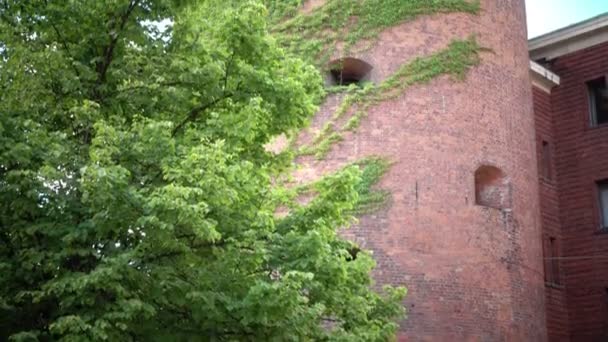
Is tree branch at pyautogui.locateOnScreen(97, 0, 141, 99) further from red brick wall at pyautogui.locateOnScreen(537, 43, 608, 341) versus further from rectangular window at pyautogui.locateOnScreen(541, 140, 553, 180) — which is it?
rectangular window at pyautogui.locateOnScreen(541, 140, 553, 180)

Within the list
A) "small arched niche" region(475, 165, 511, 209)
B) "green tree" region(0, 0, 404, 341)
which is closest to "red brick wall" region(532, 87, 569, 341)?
"small arched niche" region(475, 165, 511, 209)

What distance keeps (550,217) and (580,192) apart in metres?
1.00

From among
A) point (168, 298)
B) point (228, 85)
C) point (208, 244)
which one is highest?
point (228, 85)

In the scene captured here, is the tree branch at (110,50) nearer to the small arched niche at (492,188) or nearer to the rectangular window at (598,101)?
the small arched niche at (492,188)

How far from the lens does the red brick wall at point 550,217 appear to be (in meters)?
20.6

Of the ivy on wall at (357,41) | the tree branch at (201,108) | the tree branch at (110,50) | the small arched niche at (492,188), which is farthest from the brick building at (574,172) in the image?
the tree branch at (110,50)

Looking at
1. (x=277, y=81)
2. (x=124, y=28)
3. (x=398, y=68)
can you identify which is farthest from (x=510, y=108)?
(x=124, y=28)

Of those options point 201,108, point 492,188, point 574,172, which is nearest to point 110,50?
point 201,108

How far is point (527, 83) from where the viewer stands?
20.2 meters

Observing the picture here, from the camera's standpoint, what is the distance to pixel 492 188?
1853 cm

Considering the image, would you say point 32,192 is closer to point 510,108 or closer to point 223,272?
point 223,272

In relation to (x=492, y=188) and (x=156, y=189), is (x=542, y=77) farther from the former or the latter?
(x=156, y=189)

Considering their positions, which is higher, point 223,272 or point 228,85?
point 228,85

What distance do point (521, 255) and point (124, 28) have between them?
11.2 meters
